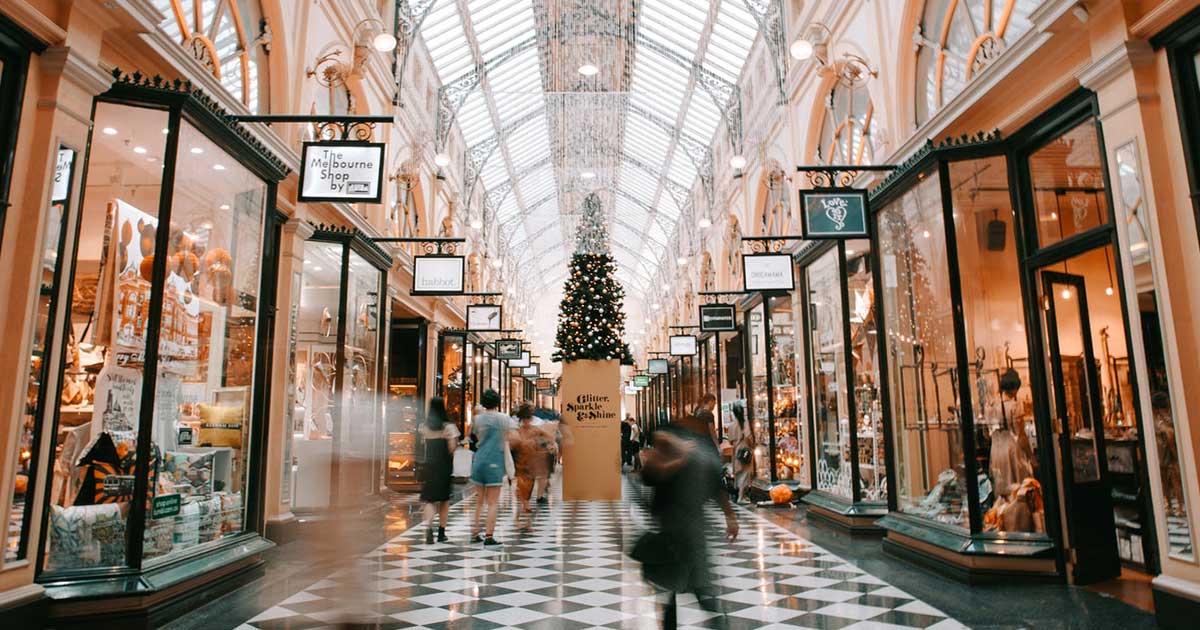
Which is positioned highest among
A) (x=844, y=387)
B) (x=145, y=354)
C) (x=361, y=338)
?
(x=361, y=338)

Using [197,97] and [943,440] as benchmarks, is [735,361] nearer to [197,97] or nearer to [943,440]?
[943,440]

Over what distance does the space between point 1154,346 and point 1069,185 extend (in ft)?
5.07

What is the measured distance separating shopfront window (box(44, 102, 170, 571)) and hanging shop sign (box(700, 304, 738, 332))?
418 inches

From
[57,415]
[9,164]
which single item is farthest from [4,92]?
[57,415]

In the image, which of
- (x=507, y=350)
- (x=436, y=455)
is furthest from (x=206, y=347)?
(x=507, y=350)

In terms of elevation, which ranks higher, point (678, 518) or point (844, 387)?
point (844, 387)

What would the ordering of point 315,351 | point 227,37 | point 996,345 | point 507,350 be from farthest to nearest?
point 507,350 → point 315,351 → point 227,37 → point 996,345

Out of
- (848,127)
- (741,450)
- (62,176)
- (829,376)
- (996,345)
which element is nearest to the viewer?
(62,176)

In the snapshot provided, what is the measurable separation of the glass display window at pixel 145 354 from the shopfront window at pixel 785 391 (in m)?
8.42

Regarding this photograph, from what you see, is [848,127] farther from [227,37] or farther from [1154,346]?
[227,37]

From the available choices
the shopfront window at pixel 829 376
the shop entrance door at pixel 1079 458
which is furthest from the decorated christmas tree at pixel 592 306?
the shop entrance door at pixel 1079 458

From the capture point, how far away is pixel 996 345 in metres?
6.17

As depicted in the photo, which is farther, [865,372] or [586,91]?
[586,91]

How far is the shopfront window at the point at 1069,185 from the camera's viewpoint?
498 cm
